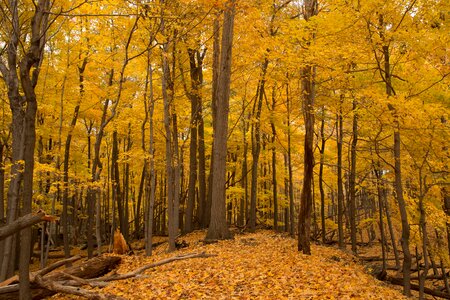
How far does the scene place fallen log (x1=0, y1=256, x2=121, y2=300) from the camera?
674 cm

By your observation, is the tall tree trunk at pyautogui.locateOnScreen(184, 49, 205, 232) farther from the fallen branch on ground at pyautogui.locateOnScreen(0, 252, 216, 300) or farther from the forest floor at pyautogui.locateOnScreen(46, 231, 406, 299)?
the fallen branch on ground at pyautogui.locateOnScreen(0, 252, 216, 300)

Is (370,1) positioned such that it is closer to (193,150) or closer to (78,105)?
(193,150)

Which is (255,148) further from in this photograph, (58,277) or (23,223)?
(23,223)

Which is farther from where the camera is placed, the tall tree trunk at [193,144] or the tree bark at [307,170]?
the tall tree trunk at [193,144]

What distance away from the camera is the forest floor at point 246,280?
645 cm

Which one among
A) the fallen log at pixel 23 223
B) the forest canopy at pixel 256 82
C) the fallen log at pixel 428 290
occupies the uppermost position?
the forest canopy at pixel 256 82

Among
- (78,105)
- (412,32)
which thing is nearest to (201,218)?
(78,105)

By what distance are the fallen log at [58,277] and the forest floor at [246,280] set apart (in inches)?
16.4

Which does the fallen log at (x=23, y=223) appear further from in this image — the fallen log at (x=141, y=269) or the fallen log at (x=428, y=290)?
the fallen log at (x=428, y=290)

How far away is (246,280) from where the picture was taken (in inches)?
281

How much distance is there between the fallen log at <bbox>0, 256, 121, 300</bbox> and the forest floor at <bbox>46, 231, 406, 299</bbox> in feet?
1.37

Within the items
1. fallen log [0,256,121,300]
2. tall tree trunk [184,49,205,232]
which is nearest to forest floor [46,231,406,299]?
fallen log [0,256,121,300]

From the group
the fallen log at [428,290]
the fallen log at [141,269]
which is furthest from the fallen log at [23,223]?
the fallen log at [428,290]

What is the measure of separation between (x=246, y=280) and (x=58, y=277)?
13.3 feet
